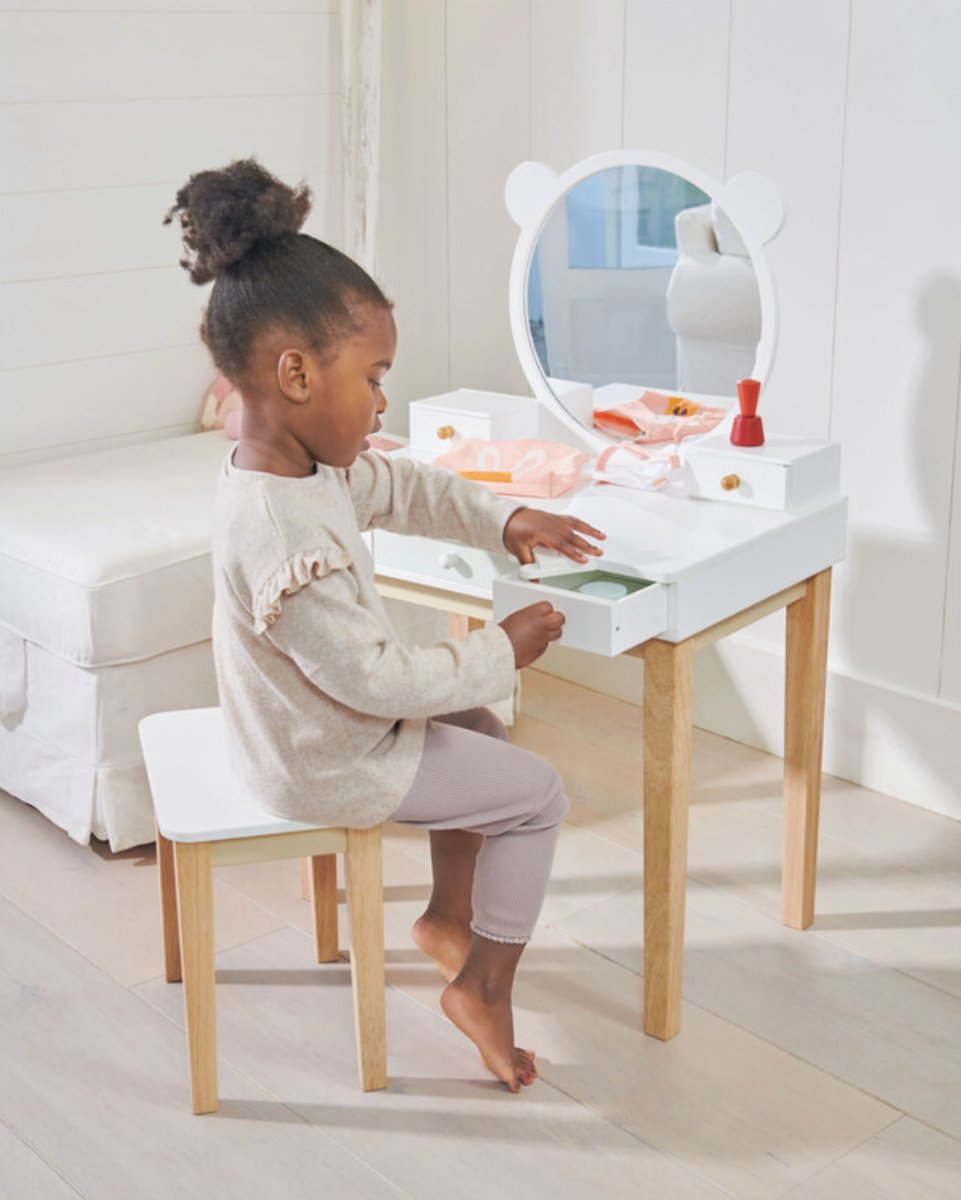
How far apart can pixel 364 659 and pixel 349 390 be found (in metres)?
0.27

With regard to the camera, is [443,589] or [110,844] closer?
[443,589]

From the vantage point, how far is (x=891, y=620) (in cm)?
238

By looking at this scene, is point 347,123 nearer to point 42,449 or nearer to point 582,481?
point 42,449

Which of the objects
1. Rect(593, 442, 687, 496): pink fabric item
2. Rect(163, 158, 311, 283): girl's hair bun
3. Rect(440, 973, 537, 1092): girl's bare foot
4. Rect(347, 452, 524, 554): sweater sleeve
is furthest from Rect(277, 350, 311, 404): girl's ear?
Rect(440, 973, 537, 1092): girl's bare foot

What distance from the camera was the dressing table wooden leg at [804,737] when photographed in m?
1.99

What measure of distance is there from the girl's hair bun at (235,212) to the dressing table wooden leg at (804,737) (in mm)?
814

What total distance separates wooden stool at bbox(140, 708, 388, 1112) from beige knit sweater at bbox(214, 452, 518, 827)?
33 millimetres

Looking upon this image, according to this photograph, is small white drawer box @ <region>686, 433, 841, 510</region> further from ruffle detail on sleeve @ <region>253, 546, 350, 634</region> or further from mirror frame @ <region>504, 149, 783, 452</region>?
ruffle detail on sleeve @ <region>253, 546, 350, 634</region>

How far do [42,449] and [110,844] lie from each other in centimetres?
78

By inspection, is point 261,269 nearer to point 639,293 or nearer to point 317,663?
point 317,663

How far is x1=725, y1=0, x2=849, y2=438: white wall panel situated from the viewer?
2.23 meters

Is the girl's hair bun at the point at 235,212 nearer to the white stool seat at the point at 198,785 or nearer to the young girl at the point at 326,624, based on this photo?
the young girl at the point at 326,624

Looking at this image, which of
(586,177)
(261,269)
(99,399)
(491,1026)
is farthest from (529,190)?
(491,1026)

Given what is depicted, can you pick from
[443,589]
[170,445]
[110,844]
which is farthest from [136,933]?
[170,445]
